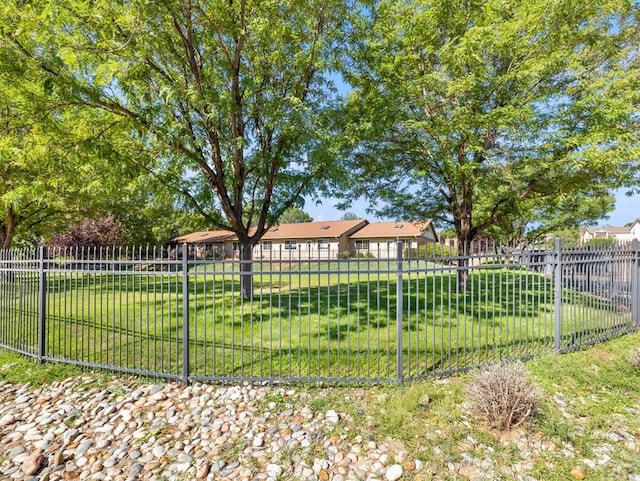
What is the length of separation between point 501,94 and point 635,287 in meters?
5.53

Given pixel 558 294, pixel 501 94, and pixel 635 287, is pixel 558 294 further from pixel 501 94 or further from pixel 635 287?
pixel 501 94

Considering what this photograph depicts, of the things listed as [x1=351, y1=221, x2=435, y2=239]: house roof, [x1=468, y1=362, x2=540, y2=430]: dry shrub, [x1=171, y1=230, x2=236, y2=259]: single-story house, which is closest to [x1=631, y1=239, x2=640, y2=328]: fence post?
[x1=468, y1=362, x2=540, y2=430]: dry shrub

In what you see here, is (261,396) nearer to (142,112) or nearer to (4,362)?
(4,362)

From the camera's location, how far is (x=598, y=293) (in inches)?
259

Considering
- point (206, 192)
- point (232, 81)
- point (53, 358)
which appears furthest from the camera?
point (206, 192)

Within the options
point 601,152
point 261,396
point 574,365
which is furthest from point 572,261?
point 261,396

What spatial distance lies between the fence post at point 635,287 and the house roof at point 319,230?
27.0 metres

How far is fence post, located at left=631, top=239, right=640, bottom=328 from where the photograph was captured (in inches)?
269

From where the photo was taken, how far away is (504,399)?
348 centimetres

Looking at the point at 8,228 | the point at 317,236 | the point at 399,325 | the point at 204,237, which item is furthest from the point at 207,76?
the point at 204,237

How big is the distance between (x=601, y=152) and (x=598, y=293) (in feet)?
10.4

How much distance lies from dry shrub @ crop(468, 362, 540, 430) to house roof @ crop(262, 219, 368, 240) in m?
29.8

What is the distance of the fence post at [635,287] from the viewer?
6.83m

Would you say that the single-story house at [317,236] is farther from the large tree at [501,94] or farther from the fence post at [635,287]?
the fence post at [635,287]
